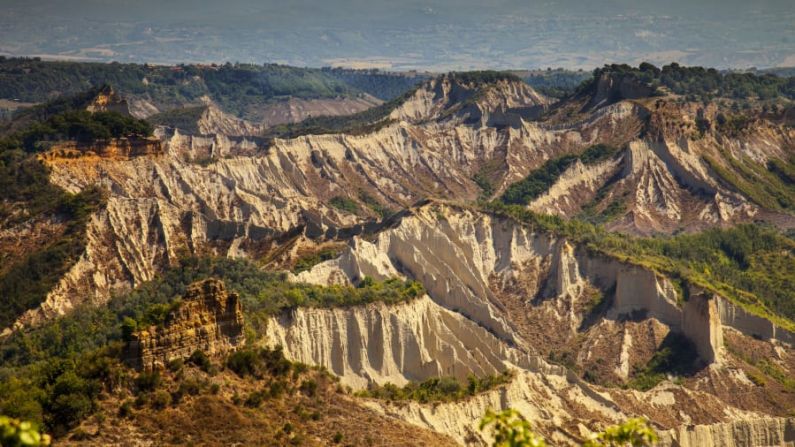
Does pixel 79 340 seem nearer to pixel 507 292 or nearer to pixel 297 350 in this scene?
pixel 297 350

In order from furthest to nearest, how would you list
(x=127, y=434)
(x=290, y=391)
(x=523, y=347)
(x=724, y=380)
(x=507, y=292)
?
(x=507, y=292) → (x=523, y=347) → (x=724, y=380) → (x=290, y=391) → (x=127, y=434)

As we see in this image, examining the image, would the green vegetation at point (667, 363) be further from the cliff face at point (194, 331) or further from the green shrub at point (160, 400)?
the green shrub at point (160, 400)

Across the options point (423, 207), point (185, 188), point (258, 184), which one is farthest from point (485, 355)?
point (258, 184)

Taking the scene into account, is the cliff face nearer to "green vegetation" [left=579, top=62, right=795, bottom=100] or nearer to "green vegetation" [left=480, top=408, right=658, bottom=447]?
"green vegetation" [left=480, top=408, right=658, bottom=447]

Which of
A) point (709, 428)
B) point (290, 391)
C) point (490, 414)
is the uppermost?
point (490, 414)

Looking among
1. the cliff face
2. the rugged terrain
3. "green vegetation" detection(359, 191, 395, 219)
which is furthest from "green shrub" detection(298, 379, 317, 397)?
"green vegetation" detection(359, 191, 395, 219)
